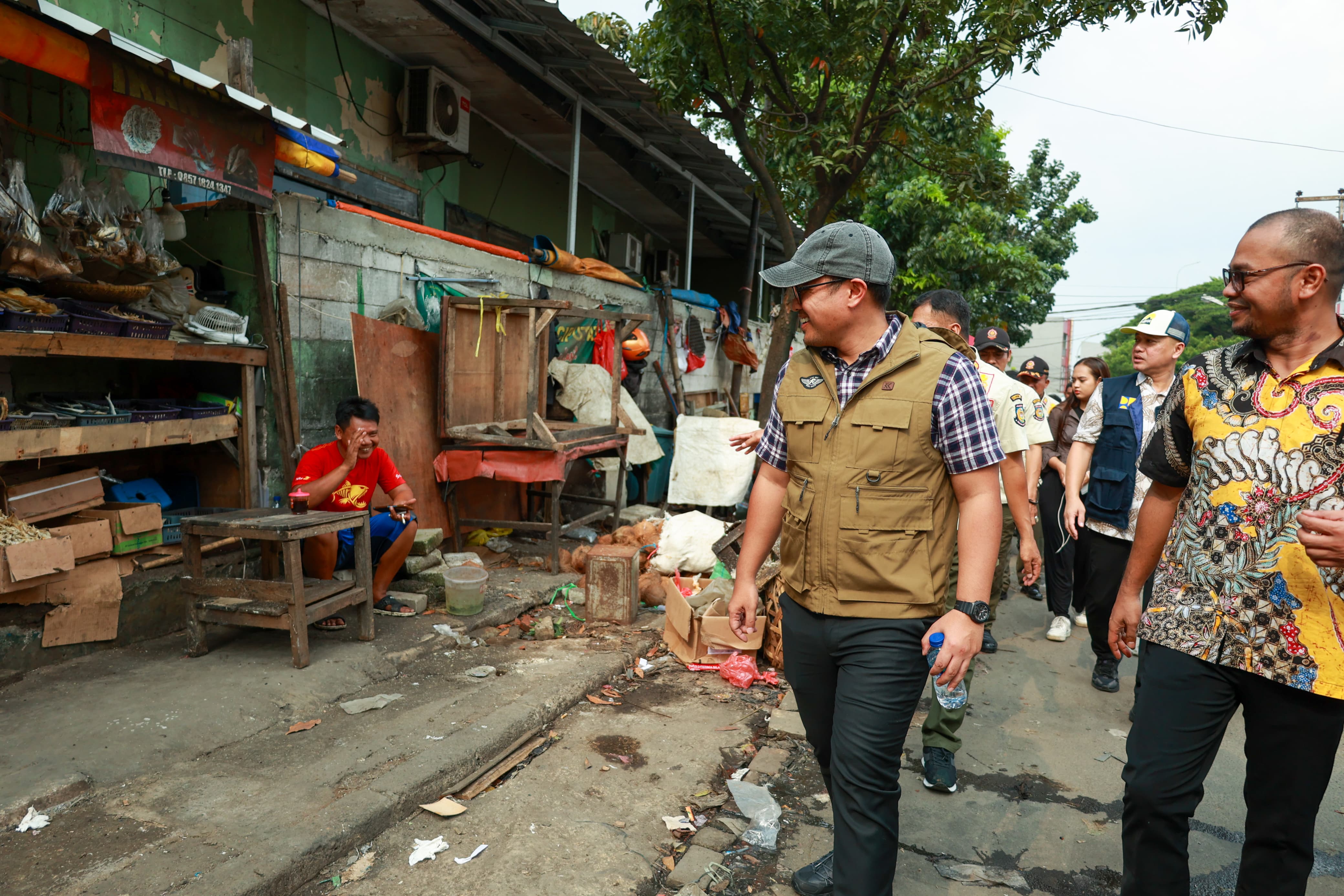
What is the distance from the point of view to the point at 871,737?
2.23m

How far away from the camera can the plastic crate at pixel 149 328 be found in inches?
178

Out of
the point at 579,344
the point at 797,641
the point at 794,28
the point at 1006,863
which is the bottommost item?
the point at 1006,863

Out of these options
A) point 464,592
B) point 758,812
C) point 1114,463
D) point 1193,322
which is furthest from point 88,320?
point 1193,322

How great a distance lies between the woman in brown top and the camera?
602 cm

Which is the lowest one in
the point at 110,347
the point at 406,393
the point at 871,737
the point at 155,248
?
the point at 871,737

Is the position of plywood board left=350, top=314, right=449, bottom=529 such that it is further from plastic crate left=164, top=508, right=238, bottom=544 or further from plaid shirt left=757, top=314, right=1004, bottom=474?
plaid shirt left=757, top=314, right=1004, bottom=474

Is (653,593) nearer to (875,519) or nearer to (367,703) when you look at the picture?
(367,703)

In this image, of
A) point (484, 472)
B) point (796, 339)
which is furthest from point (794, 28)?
point (796, 339)

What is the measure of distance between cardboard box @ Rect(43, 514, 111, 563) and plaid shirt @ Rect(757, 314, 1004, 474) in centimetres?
404

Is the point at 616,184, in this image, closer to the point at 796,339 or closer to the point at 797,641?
the point at 796,339

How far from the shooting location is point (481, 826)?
3.18 meters

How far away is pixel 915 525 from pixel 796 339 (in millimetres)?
17139

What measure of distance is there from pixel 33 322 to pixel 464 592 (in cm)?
276

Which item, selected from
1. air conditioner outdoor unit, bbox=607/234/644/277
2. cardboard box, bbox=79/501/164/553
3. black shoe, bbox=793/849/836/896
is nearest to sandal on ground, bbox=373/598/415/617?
cardboard box, bbox=79/501/164/553
